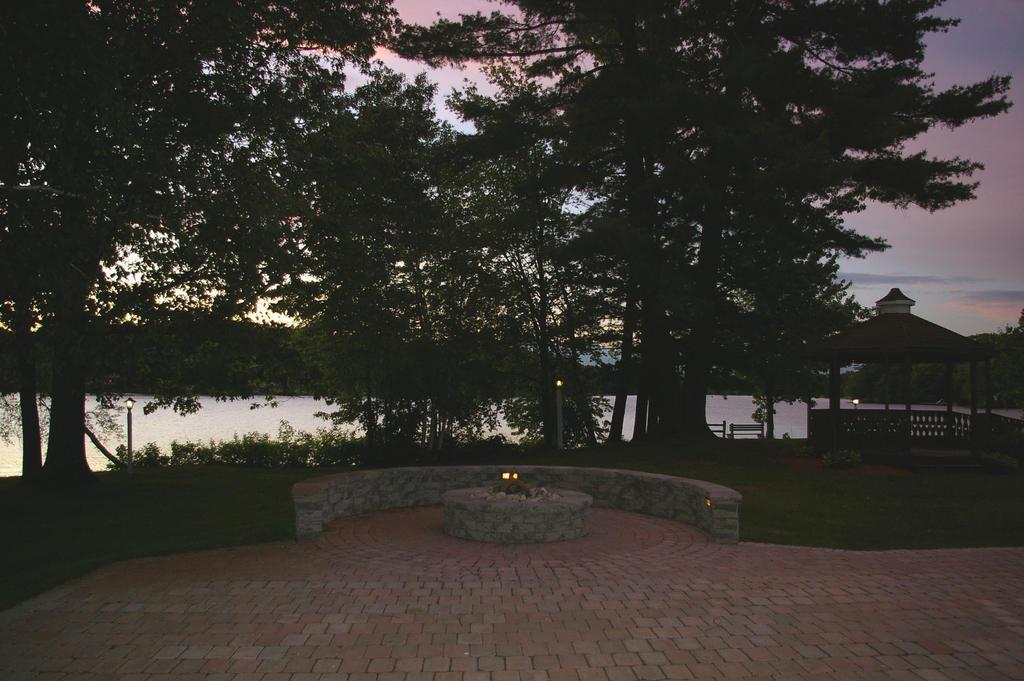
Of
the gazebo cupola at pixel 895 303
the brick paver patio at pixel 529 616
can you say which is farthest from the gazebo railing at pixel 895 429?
the brick paver patio at pixel 529 616

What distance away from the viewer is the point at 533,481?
42.2 ft

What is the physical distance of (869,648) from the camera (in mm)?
5410

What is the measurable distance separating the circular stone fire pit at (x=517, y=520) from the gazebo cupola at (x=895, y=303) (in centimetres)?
1200

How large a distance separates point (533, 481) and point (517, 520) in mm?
3495

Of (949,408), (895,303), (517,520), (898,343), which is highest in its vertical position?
(895,303)

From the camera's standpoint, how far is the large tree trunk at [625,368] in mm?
22328

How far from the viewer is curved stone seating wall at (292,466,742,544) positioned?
30.3 ft

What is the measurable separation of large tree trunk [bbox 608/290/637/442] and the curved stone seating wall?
9.92 metres

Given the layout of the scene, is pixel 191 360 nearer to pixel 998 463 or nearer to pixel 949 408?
pixel 998 463

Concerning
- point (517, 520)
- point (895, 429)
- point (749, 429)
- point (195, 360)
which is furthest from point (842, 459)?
point (749, 429)

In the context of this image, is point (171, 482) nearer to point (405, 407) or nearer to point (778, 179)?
point (405, 407)

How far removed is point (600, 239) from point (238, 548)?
12165 millimetres

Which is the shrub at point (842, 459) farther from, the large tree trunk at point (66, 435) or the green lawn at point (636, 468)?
the large tree trunk at point (66, 435)

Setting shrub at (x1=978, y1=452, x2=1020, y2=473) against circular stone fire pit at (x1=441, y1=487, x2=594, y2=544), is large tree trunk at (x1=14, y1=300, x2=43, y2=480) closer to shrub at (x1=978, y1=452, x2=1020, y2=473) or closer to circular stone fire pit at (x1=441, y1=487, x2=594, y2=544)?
Result: circular stone fire pit at (x1=441, y1=487, x2=594, y2=544)
